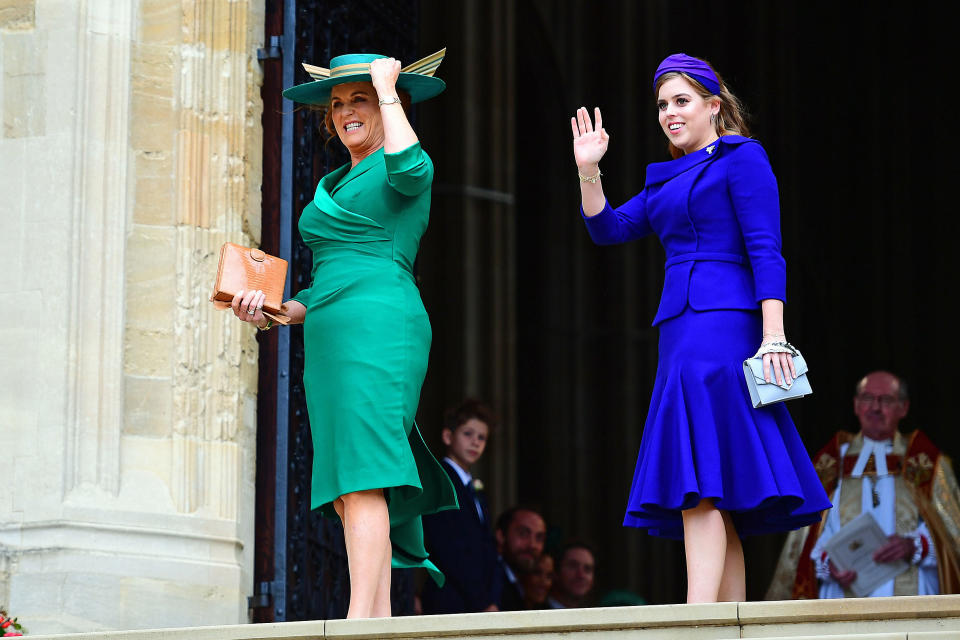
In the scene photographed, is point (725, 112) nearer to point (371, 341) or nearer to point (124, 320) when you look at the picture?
point (371, 341)

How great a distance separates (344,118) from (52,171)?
6.09 ft

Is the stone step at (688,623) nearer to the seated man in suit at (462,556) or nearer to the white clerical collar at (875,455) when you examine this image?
the seated man in suit at (462,556)

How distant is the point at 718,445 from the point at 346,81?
5.70ft

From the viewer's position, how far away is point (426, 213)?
658cm

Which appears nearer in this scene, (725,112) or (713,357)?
(713,357)

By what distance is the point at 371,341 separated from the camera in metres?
6.34

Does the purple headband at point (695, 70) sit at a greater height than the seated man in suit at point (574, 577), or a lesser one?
greater

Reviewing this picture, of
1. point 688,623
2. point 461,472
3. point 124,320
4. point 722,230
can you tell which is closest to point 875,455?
point 461,472

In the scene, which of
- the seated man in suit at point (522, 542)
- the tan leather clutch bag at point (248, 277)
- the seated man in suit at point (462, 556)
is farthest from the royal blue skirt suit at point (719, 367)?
the seated man in suit at point (522, 542)

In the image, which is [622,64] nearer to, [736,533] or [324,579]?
[324,579]

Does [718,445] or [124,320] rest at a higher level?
[124,320]

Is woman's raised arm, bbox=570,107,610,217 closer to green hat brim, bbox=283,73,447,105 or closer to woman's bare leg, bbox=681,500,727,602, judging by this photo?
green hat brim, bbox=283,73,447,105

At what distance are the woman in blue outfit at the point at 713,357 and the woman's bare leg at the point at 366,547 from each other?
790 mm

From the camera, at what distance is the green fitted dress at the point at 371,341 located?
629cm
